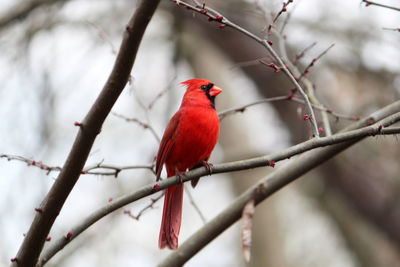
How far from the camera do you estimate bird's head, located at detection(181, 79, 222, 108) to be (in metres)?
4.30

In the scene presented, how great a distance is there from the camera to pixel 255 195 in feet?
11.8

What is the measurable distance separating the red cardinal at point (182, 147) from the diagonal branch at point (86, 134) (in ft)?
3.76

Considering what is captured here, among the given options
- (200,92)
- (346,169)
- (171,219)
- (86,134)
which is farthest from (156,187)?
(346,169)

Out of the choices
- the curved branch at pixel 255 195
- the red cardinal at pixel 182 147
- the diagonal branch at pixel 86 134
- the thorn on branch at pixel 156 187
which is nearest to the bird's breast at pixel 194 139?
the red cardinal at pixel 182 147

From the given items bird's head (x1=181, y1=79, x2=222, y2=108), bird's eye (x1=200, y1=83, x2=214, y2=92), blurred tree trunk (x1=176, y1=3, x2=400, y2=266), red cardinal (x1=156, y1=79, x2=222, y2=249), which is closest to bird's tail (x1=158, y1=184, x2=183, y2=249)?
red cardinal (x1=156, y1=79, x2=222, y2=249)

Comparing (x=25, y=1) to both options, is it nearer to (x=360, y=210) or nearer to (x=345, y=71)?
(x=345, y=71)

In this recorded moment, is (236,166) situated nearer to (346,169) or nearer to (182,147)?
Answer: (182,147)

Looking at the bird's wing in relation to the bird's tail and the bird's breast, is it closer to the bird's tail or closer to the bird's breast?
the bird's breast

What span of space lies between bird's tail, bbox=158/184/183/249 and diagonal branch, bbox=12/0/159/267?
1.27 m

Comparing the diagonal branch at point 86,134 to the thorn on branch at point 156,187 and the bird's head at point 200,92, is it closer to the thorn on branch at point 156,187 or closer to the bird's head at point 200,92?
the thorn on branch at point 156,187

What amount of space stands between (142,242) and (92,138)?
5634mm

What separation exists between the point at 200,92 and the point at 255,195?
1123 millimetres

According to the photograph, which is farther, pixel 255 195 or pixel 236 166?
pixel 255 195

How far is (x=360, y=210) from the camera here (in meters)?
6.38
